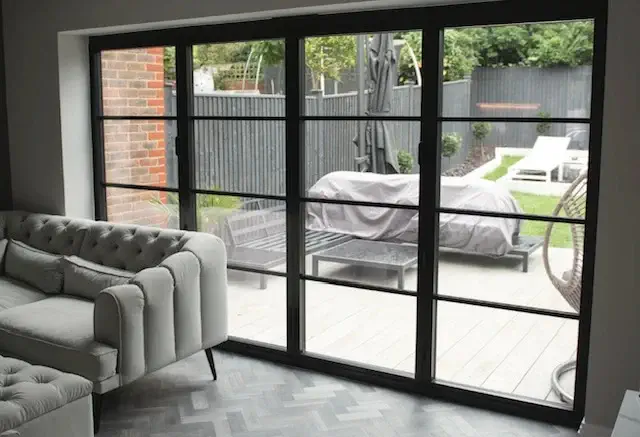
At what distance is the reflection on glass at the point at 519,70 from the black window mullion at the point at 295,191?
2.90ft

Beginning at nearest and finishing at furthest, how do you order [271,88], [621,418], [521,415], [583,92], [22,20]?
1. [621,418]
2. [583,92]
3. [521,415]
4. [271,88]
5. [22,20]

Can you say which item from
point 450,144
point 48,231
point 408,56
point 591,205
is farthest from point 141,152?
point 591,205

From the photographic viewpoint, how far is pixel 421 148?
374 centimetres

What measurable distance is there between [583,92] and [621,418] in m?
1.71

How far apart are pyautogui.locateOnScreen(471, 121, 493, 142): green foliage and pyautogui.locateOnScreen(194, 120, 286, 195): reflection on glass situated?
3.80 feet

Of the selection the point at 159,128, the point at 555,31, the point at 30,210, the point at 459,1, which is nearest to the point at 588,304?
the point at 555,31

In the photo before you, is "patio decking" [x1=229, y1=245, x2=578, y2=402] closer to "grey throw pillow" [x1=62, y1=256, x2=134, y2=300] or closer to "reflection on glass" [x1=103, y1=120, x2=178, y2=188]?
"grey throw pillow" [x1=62, y1=256, x2=134, y2=300]

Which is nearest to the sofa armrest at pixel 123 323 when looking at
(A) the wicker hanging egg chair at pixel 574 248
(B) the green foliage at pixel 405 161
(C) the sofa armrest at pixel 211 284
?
(C) the sofa armrest at pixel 211 284

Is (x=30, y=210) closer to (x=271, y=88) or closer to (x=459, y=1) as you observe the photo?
(x=271, y=88)

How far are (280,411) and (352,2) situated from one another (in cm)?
213

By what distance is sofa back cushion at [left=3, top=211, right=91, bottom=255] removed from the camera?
4500 millimetres

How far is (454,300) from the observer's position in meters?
3.78

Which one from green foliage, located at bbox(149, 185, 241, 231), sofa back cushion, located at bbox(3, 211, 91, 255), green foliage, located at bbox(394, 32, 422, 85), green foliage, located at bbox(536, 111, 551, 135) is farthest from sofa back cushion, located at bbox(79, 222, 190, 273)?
green foliage, located at bbox(536, 111, 551, 135)

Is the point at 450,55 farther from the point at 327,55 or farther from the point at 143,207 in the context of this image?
the point at 143,207
